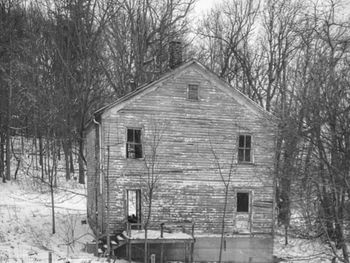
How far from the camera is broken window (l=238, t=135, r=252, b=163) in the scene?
19.1m

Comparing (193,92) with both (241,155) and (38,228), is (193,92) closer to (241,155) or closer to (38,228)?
(241,155)

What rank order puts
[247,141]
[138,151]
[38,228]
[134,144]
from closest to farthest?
[134,144]
[138,151]
[247,141]
[38,228]

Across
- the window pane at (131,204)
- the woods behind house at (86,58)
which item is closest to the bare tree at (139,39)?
the woods behind house at (86,58)

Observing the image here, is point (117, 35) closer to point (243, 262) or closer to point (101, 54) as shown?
point (101, 54)

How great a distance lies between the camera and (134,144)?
1800 cm

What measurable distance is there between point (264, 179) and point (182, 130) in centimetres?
449

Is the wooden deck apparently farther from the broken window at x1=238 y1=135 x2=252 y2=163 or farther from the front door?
the broken window at x1=238 y1=135 x2=252 y2=163

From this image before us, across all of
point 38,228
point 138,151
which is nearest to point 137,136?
point 138,151

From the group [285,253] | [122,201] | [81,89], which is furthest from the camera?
[81,89]

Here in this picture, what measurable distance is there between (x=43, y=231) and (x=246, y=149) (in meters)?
10.5

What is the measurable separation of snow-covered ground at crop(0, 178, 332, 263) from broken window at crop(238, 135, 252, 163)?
4349 mm

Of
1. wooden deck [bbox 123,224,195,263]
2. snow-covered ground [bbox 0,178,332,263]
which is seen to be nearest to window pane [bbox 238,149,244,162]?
wooden deck [bbox 123,224,195,263]

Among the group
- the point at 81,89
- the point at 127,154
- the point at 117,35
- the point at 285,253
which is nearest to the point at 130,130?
the point at 127,154

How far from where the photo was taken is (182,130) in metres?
18.4
